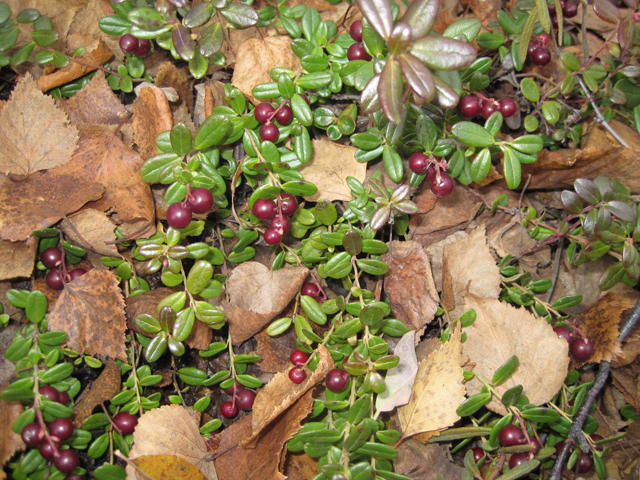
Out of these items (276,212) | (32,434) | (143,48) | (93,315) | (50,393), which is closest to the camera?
(32,434)

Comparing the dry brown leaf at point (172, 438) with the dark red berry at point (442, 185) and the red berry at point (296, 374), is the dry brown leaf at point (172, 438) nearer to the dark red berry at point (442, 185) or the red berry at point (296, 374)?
the red berry at point (296, 374)

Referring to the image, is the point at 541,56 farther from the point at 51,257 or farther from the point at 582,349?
the point at 51,257

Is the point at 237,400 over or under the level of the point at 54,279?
under

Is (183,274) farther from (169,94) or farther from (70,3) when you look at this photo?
(70,3)

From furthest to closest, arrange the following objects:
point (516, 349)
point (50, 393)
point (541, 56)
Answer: point (541, 56) → point (516, 349) → point (50, 393)

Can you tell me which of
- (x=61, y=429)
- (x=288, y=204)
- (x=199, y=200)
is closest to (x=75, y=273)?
(x=61, y=429)

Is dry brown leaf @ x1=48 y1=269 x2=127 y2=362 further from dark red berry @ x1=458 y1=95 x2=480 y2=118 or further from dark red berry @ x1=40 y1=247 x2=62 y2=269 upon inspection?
dark red berry @ x1=458 y1=95 x2=480 y2=118

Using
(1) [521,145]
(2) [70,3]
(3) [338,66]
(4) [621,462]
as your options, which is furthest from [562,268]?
(2) [70,3]
